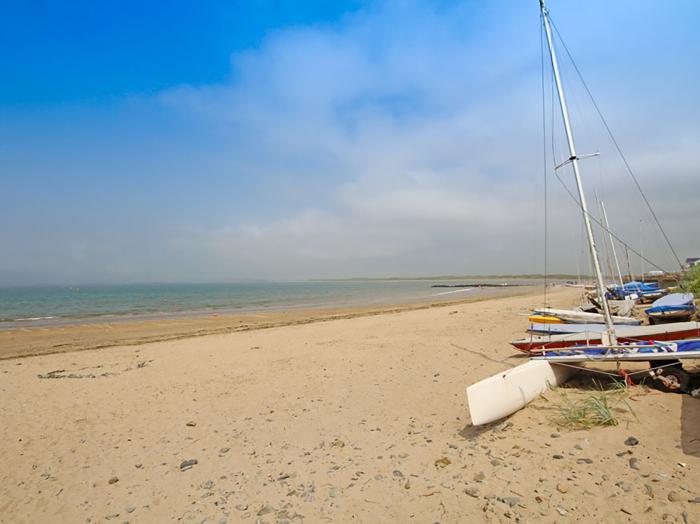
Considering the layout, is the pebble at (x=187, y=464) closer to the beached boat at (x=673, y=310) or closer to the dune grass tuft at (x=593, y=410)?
the dune grass tuft at (x=593, y=410)

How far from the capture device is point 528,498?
12.7 feet

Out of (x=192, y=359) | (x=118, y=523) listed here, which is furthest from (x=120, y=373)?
(x=118, y=523)

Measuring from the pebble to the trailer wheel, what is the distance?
790 centimetres

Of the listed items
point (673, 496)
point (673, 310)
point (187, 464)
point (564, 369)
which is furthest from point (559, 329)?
point (187, 464)

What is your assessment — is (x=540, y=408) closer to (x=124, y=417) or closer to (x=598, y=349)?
(x=598, y=349)

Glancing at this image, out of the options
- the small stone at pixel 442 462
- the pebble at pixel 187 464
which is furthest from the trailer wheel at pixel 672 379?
the pebble at pixel 187 464

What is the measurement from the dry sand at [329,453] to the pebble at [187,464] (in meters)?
0.10

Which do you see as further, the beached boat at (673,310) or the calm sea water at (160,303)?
the calm sea water at (160,303)

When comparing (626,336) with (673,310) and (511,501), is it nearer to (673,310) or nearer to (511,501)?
(673,310)

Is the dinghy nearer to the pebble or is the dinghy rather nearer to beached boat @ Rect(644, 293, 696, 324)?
beached boat @ Rect(644, 293, 696, 324)

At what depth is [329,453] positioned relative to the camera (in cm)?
545

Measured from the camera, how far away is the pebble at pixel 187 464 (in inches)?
210

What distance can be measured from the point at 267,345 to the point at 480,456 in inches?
451

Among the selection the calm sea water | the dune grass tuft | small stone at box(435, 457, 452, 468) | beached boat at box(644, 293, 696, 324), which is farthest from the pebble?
the calm sea water
